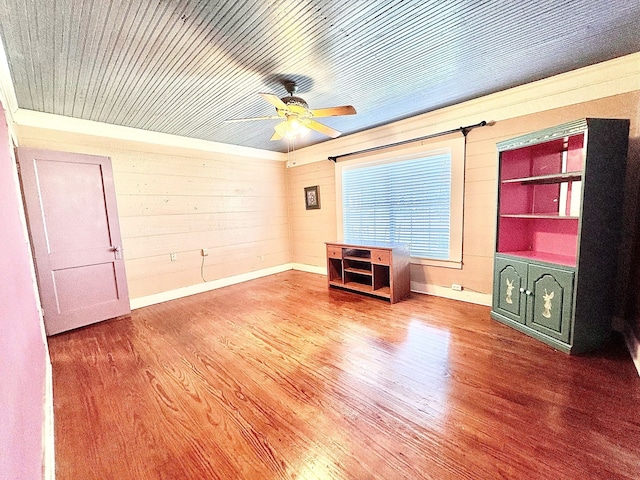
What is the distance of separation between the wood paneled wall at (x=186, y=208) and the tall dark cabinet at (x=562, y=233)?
392 cm

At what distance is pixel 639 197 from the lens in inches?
91.8

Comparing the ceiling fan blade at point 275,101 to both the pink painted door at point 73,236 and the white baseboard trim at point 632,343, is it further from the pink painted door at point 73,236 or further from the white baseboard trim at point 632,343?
the white baseboard trim at point 632,343

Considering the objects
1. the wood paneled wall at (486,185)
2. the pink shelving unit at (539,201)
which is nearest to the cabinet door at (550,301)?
the pink shelving unit at (539,201)

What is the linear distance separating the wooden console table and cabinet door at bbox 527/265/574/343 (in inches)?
55.9

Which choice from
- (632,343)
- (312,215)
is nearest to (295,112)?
(312,215)

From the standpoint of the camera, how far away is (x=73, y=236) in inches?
122

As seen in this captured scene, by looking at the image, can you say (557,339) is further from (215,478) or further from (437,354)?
(215,478)

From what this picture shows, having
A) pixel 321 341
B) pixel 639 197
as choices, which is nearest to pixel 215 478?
pixel 321 341

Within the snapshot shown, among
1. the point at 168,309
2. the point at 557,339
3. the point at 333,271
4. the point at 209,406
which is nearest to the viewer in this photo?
the point at 209,406

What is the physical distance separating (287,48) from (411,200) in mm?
2630

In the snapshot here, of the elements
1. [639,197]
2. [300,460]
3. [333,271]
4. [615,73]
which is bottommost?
[300,460]

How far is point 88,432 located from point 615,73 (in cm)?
489

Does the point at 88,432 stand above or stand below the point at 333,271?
below

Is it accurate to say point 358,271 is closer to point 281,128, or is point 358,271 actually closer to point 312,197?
point 312,197
